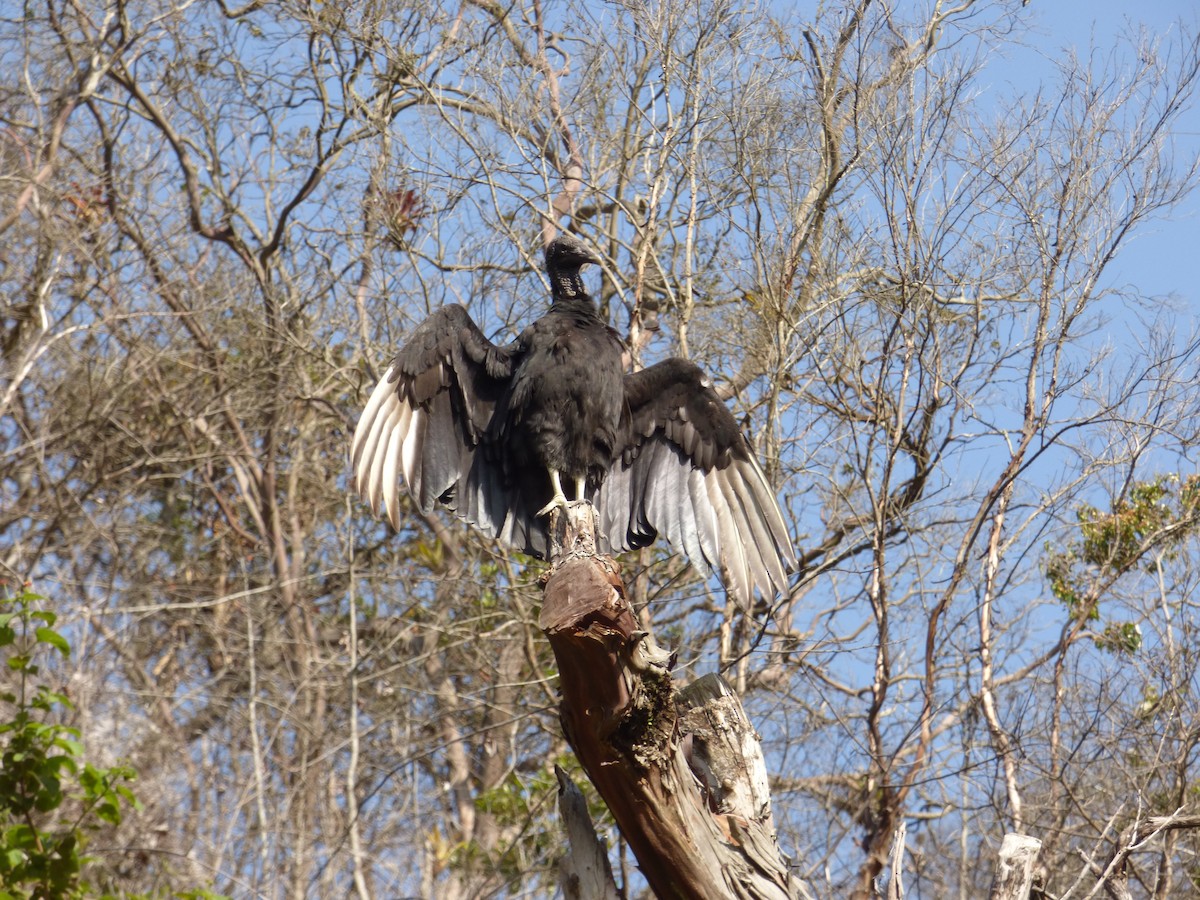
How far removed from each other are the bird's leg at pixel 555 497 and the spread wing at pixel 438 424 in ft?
0.71

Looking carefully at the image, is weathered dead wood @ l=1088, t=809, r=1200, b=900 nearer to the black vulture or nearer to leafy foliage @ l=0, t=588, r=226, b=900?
the black vulture

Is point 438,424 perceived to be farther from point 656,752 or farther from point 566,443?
point 656,752

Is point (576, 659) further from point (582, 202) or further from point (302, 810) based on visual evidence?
point (302, 810)

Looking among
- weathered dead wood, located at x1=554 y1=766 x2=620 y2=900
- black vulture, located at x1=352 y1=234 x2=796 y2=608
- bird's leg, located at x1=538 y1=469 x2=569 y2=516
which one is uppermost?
black vulture, located at x1=352 y1=234 x2=796 y2=608

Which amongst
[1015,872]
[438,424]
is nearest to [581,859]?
[1015,872]

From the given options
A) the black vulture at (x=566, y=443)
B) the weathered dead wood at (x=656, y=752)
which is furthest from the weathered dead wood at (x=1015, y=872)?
the black vulture at (x=566, y=443)

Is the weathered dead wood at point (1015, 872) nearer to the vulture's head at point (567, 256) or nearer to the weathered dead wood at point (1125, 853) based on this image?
the weathered dead wood at point (1125, 853)

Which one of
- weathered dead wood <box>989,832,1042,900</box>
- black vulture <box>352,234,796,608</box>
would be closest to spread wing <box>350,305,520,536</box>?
black vulture <box>352,234,796,608</box>

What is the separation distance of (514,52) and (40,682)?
142 inches

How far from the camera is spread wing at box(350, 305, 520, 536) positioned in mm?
4098

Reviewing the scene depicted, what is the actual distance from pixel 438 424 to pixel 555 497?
451mm

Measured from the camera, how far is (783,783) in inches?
253

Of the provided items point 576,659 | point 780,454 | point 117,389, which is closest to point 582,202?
point 780,454

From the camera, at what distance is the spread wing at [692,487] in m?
4.35
